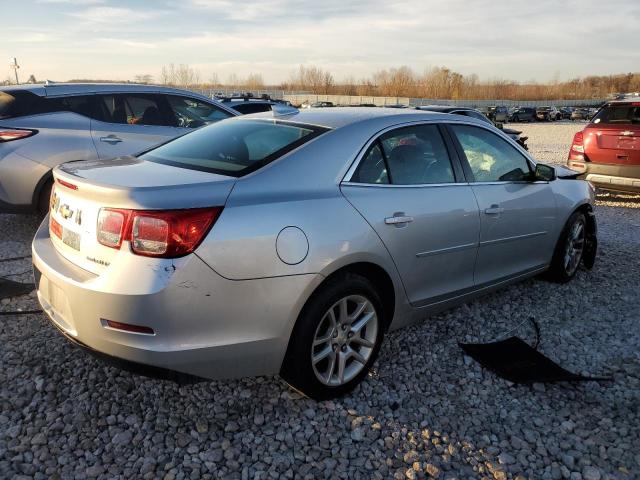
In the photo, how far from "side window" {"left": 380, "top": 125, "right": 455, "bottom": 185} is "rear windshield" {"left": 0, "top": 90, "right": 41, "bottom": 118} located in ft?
13.8

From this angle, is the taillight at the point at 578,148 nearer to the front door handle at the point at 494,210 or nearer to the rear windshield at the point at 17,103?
the front door handle at the point at 494,210

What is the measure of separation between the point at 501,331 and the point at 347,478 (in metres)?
1.98

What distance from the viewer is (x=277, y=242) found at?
2.43 m

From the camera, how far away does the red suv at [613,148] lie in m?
8.11

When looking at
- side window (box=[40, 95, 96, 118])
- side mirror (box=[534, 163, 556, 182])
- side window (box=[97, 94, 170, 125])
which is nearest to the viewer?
side mirror (box=[534, 163, 556, 182])

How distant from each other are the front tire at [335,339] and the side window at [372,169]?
0.57m

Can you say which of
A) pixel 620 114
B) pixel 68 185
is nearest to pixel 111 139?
pixel 68 185

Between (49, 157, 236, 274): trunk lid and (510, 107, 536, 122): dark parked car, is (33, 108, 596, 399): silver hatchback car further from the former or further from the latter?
(510, 107, 536, 122): dark parked car

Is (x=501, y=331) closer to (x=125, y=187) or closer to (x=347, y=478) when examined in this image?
(x=347, y=478)

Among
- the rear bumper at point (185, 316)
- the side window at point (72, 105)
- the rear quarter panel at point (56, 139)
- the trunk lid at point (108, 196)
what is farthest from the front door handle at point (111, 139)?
the rear bumper at point (185, 316)

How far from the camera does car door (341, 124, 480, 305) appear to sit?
2945 mm

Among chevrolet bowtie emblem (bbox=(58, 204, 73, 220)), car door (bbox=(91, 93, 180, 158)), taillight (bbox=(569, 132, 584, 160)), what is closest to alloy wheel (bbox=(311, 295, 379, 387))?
chevrolet bowtie emblem (bbox=(58, 204, 73, 220))

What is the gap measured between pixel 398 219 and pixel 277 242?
0.87m

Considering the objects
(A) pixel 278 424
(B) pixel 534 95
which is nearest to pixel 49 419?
(A) pixel 278 424
